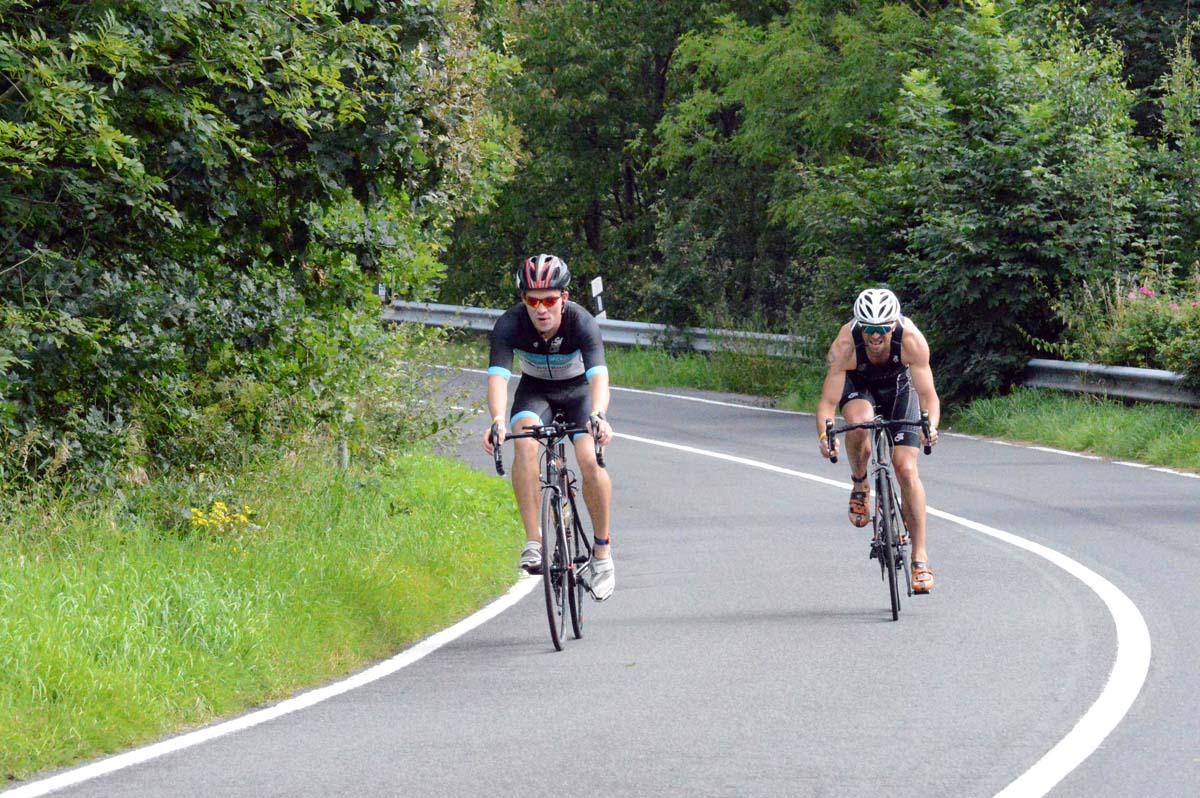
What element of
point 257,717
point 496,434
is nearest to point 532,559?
point 496,434

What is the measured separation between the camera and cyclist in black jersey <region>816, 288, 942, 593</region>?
1010 cm

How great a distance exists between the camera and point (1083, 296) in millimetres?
22188

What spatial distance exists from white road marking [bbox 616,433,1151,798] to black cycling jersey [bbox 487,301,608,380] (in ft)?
9.87

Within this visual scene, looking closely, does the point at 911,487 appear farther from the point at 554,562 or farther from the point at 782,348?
the point at 782,348

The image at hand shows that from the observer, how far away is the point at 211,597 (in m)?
8.70

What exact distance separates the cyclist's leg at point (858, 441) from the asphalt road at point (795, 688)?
1.78 feet

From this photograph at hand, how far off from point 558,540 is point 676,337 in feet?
74.7

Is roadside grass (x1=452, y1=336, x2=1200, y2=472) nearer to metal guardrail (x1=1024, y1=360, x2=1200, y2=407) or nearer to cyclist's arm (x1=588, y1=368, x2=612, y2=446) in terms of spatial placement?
metal guardrail (x1=1024, y1=360, x2=1200, y2=407)

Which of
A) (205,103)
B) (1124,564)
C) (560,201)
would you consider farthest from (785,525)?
(560,201)

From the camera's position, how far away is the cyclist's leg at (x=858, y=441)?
1040 cm

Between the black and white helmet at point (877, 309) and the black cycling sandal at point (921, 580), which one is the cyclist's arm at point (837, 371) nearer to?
the black and white helmet at point (877, 309)

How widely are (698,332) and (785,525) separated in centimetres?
1744

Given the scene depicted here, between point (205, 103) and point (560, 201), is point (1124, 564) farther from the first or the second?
point (560, 201)

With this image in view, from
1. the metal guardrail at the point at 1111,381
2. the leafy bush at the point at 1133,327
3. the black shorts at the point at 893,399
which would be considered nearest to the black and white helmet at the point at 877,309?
the black shorts at the point at 893,399
